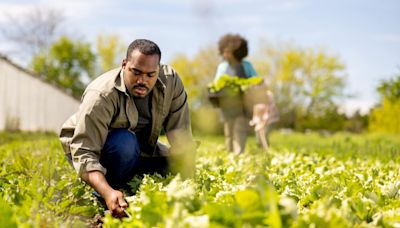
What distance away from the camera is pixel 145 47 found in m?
Result: 4.51

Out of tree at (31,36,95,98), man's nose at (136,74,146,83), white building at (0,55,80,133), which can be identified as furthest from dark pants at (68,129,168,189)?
tree at (31,36,95,98)

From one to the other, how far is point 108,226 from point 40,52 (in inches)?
1788

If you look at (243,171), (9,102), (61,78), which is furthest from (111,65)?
(243,171)

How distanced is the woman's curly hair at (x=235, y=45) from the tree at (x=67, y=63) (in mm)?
38993

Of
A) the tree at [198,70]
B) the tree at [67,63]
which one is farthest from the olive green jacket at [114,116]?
the tree at [67,63]

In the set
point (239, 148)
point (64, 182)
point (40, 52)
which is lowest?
point (40, 52)

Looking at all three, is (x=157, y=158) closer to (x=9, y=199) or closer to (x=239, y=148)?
(x=9, y=199)

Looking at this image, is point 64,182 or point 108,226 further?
point 64,182

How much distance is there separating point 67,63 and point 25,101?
21020 millimetres

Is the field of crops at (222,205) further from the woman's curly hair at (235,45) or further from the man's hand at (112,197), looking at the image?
the woman's curly hair at (235,45)

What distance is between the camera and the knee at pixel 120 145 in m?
4.81

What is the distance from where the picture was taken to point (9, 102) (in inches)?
1139

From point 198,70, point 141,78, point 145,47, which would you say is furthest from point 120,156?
point 198,70

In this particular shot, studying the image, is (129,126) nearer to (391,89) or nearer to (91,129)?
(91,129)
